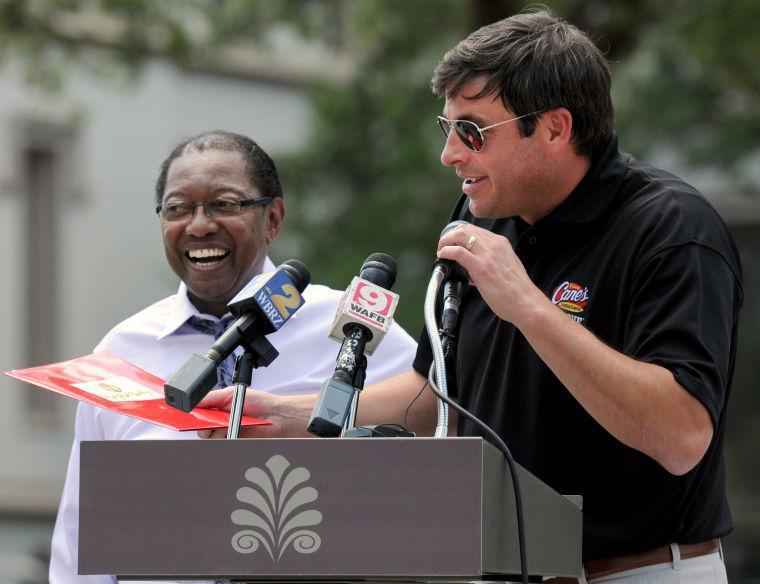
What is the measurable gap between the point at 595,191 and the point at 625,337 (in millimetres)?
424

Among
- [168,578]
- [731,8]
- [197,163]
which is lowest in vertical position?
[168,578]

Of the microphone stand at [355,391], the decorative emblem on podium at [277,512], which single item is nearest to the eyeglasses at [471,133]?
the microphone stand at [355,391]

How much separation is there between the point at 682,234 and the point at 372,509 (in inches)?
42.1

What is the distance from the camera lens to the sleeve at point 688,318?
11.0ft

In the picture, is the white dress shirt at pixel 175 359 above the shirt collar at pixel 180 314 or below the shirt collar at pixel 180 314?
below

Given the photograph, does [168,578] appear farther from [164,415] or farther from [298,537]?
[164,415]

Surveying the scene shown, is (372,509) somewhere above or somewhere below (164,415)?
below

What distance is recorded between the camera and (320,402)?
3.19 metres

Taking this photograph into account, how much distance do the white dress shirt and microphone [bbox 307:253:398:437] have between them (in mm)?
1244

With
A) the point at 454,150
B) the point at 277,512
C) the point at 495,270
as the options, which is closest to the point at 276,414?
the point at 454,150

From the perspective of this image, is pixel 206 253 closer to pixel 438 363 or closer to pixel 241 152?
pixel 241 152

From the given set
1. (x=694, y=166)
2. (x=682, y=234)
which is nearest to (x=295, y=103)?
(x=694, y=166)

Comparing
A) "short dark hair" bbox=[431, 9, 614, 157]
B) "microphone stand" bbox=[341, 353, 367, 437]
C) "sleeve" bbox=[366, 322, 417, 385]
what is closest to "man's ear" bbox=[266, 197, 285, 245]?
"sleeve" bbox=[366, 322, 417, 385]

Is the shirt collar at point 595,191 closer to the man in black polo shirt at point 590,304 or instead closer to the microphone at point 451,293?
the man in black polo shirt at point 590,304
